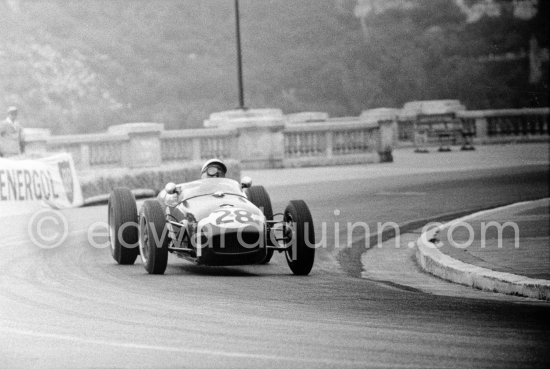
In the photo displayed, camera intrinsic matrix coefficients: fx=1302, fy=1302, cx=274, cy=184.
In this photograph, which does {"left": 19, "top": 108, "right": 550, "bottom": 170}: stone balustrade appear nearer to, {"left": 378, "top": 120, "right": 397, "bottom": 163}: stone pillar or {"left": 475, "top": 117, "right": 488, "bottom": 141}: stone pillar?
{"left": 378, "top": 120, "right": 397, "bottom": 163}: stone pillar

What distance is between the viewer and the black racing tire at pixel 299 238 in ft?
Answer: 43.0

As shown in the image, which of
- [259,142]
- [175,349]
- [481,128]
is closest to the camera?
[175,349]

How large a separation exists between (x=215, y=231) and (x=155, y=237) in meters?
0.64

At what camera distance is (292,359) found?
7.98 meters

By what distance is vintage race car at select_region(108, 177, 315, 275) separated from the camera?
12.9 metres

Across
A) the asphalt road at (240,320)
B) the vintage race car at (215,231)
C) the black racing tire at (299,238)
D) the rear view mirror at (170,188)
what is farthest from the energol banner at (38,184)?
the black racing tire at (299,238)

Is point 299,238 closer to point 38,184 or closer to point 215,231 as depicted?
point 215,231

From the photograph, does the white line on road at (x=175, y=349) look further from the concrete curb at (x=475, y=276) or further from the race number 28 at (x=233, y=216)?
the race number 28 at (x=233, y=216)

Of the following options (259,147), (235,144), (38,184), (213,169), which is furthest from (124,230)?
(235,144)

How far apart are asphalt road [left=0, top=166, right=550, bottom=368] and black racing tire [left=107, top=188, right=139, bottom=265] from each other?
25 centimetres

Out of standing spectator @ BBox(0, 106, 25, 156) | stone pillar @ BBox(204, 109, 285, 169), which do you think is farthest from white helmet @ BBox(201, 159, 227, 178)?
stone pillar @ BBox(204, 109, 285, 169)

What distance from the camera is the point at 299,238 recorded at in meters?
13.1

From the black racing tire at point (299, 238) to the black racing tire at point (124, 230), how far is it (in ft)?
6.29

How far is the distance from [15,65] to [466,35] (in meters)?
30.5
